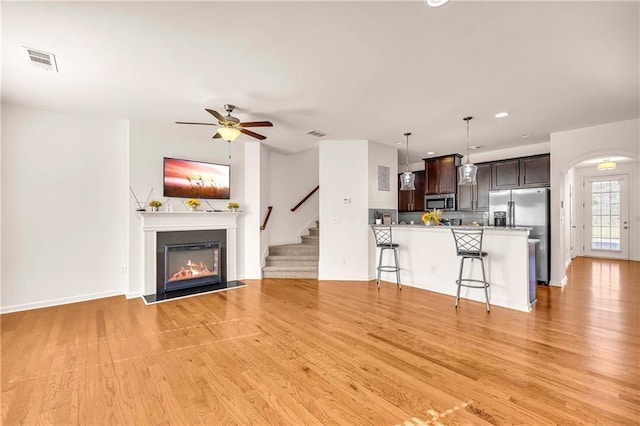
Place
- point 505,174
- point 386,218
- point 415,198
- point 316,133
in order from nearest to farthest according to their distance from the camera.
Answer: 1. point 316,133
2. point 386,218
3. point 505,174
4. point 415,198

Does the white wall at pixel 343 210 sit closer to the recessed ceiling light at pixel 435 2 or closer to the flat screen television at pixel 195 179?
the flat screen television at pixel 195 179

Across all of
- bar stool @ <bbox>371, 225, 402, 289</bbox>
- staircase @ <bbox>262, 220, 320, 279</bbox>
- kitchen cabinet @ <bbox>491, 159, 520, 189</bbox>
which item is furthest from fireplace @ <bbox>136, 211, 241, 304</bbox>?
kitchen cabinet @ <bbox>491, 159, 520, 189</bbox>

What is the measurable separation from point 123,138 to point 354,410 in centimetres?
490

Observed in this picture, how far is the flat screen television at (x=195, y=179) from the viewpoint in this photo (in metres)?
4.65

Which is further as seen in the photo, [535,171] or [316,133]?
[535,171]

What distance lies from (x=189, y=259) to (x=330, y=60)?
155 inches

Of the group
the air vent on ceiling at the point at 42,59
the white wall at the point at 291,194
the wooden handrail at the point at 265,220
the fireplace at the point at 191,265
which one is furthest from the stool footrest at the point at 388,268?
the air vent on ceiling at the point at 42,59

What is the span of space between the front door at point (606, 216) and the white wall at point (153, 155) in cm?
1024

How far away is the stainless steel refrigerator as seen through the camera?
5098mm

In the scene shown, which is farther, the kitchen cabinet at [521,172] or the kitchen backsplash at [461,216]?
the kitchen backsplash at [461,216]

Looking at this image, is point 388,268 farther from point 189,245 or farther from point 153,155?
point 153,155

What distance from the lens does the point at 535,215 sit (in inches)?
206

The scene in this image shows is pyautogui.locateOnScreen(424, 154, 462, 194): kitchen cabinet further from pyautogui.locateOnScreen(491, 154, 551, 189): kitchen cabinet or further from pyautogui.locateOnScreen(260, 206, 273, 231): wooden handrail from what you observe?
pyautogui.locateOnScreen(260, 206, 273, 231): wooden handrail

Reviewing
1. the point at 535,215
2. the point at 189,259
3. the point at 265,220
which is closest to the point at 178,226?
the point at 189,259
